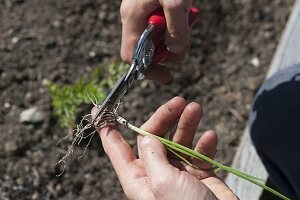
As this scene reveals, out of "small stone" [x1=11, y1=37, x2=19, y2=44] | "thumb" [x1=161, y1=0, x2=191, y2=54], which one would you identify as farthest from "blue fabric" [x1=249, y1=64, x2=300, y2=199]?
"small stone" [x1=11, y1=37, x2=19, y2=44]

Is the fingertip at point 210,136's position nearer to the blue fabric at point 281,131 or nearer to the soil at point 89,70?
the blue fabric at point 281,131

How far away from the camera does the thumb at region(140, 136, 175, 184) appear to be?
1.28 meters

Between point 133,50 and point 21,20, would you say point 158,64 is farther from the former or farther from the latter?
point 21,20

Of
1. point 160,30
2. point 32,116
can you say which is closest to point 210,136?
point 160,30

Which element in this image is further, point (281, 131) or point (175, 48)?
point (281, 131)

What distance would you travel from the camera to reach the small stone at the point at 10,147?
2252 mm

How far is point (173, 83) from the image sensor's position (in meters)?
2.45

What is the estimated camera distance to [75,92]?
88.7 inches

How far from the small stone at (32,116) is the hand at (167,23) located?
2.57 feet

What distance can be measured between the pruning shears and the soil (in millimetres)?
759

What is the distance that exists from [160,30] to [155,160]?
0.40m

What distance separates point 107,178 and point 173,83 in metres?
0.50

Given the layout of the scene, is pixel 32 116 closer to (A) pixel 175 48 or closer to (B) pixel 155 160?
(A) pixel 175 48

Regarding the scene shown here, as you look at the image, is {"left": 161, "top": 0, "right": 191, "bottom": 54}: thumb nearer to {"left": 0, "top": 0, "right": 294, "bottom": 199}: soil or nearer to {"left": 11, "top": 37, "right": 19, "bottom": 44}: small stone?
{"left": 0, "top": 0, "right": 294, "bottom": 199}: soil
